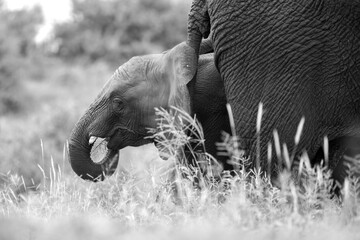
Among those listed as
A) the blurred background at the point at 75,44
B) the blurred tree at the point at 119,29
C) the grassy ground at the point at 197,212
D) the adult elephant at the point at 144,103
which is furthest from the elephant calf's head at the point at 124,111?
the blurred tree at the point at 119,29

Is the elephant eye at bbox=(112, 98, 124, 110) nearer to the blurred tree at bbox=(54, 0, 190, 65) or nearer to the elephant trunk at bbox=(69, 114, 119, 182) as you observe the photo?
the elephant trunk at bbox=(69, 114, 119, 182)

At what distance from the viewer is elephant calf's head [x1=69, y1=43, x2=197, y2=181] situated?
18.1 ft

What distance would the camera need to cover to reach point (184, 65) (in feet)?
17.3

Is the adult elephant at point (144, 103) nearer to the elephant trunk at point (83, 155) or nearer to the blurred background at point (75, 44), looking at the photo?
the elephant trunk at point (83, 155)

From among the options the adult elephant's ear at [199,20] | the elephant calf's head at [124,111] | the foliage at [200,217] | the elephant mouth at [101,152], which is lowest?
the foliage at [200,217]

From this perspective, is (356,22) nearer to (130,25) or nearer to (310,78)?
(310,78)

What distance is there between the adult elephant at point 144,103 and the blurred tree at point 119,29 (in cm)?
1891

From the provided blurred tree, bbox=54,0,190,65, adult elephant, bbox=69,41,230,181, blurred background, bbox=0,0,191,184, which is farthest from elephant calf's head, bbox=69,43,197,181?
blurred tree, bbox=54,0,190,65

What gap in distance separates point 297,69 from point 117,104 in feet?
4.88

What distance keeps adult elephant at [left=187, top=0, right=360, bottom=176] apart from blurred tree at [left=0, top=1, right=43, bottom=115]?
15.5 meters

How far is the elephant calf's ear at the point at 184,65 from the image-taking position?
17.3 feet

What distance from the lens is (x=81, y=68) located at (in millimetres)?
25641

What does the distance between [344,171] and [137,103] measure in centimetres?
152

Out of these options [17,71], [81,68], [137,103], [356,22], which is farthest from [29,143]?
[81,68]
